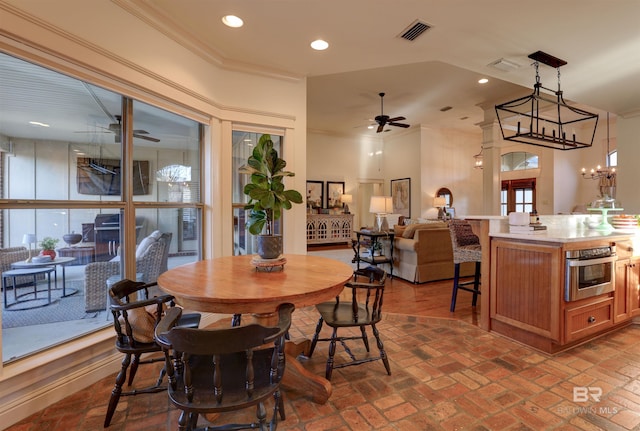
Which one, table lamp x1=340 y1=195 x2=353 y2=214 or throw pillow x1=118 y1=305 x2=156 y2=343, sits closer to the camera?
throw pillow x1=118 y1=305 x2=156 y2=343

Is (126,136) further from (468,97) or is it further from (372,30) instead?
(468,97)

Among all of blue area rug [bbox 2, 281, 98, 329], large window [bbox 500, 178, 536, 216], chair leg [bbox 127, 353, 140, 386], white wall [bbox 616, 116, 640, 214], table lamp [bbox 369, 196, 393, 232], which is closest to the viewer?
chair leg [bbox 127, 353, 140, 386]

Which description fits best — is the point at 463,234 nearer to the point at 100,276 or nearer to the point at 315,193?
the point at 100,276

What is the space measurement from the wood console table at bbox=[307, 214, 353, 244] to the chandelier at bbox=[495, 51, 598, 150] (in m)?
4.68

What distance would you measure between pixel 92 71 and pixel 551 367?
158 inches

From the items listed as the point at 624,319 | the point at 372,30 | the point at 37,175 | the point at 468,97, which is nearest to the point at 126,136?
the point at 37,175

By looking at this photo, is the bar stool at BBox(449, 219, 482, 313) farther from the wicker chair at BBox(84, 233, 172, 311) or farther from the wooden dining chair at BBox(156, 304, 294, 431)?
the wicker chair at BBox(84, 233, 172, 311)

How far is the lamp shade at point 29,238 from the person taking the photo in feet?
6.33

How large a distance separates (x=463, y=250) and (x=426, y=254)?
4.44 ft

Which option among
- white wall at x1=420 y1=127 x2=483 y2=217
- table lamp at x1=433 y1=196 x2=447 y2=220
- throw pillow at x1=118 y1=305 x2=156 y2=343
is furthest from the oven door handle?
white wall at x1=420 y1=127 x2=483 y2=217

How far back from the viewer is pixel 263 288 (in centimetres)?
162

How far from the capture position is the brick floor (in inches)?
65.7

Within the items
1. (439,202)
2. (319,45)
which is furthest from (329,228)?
(319,45)

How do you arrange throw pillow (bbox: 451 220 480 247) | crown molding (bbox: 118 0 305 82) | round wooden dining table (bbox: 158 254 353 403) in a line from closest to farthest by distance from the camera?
round wooden dining table (bbox: 158 254 353 403), crown molding (bbox: 118 0 305 82), throw pillow (bbox: 451 220 480 247)
